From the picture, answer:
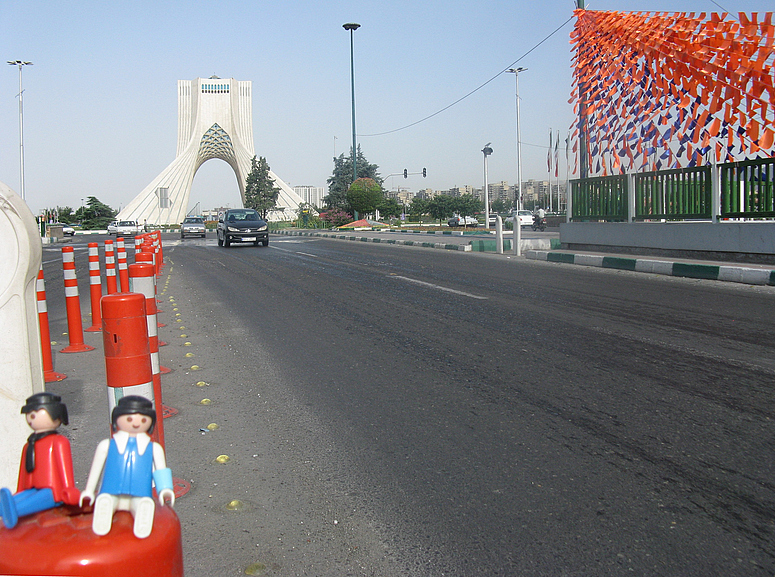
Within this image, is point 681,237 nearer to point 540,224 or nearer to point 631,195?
point 631,195

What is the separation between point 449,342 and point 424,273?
6825 mm

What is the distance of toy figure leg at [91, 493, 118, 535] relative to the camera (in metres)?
1.62

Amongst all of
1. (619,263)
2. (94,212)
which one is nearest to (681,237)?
(619,263)

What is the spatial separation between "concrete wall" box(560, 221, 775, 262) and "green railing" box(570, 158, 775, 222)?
0.64ft

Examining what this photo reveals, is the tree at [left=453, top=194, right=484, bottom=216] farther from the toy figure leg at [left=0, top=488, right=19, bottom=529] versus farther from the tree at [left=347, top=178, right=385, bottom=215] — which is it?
the toy figure leg at [left=0, top=488, right=19, bottom=529]

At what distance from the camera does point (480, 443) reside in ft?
11.4

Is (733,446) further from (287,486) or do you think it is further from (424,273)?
(424,273)

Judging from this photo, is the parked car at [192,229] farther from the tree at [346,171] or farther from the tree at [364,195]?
the tree at [346,171]

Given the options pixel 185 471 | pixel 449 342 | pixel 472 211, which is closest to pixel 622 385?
pixel 449 342

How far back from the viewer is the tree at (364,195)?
51.2 meters

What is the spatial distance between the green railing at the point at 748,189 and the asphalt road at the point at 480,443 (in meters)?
4.77

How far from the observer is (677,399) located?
160 inches

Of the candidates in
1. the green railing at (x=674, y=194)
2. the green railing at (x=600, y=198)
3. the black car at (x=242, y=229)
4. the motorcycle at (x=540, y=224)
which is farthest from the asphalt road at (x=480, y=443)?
the motorcycle at (x=540, y=224)

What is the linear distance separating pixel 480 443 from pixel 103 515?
2.20 metres
